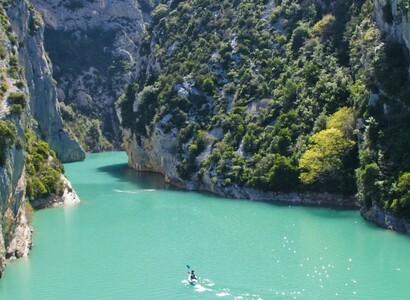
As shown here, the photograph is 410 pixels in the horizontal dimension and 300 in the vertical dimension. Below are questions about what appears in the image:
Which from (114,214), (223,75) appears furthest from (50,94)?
(114,214)

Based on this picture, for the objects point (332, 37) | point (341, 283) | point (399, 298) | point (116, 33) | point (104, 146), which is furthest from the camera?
point (116, 33)

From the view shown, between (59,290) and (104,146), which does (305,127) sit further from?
(104,146)

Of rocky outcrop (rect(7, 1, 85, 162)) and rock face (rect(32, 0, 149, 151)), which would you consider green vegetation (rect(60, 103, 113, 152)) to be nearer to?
rock face (rect(32, 0, 149, 151))

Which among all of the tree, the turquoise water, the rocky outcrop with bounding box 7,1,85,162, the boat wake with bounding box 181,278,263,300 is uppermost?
the rocky outcrop with bounding box 7,1,85,162

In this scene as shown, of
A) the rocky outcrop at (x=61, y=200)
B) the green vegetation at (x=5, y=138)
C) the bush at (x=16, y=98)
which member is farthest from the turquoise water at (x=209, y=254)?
the bush at (x=16, y=98)

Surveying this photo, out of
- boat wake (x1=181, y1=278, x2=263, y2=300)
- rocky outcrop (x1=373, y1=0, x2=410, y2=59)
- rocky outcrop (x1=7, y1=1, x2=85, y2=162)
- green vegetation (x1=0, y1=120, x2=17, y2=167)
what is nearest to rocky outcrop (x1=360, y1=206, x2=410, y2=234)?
rocky outcrop (x1=373, y1=0, x2=410, y2=59)

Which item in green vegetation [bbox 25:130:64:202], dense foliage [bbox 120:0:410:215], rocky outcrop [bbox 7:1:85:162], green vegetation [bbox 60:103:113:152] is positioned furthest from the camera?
green vegetation [bbox 60:103:113:152]

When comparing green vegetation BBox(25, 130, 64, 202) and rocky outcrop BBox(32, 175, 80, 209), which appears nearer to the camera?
green vegetation BBox(25, 130, 64, 202)
